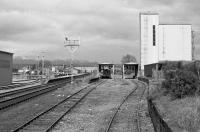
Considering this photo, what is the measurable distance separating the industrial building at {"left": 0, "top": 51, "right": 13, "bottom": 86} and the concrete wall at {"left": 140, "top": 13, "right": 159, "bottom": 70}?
123ft

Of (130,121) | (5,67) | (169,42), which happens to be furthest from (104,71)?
(130,121)

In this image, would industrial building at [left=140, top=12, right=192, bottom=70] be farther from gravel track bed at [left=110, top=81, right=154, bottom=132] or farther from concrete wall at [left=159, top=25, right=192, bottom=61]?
gravel track bed at [left=110, top=81, right=154, bottom=132]

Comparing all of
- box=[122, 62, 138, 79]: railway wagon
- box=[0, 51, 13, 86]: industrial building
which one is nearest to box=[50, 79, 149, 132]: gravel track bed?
box=[0, 51, 13, 86]: industrial building

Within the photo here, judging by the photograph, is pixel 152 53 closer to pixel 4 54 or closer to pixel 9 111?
pixel 4 54

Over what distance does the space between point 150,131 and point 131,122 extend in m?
2.25

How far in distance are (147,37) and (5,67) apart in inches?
1572

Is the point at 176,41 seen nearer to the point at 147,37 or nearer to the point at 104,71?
the point at 147,37

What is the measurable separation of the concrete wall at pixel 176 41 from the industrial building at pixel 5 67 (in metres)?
36.4

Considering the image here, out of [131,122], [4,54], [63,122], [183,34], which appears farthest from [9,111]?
[183,34]

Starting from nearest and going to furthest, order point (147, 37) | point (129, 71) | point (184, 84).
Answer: point (184, 84) < point (129, 71) < point (147, 37)

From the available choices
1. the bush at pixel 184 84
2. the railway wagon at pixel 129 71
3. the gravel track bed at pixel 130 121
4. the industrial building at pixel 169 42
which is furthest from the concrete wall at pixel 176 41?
the bush at pixel 184 84

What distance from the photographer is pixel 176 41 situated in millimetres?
65250

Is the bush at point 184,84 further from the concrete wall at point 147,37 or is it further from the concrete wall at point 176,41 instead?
the concrete wall at point 147,37

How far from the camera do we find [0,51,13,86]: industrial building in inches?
1409
